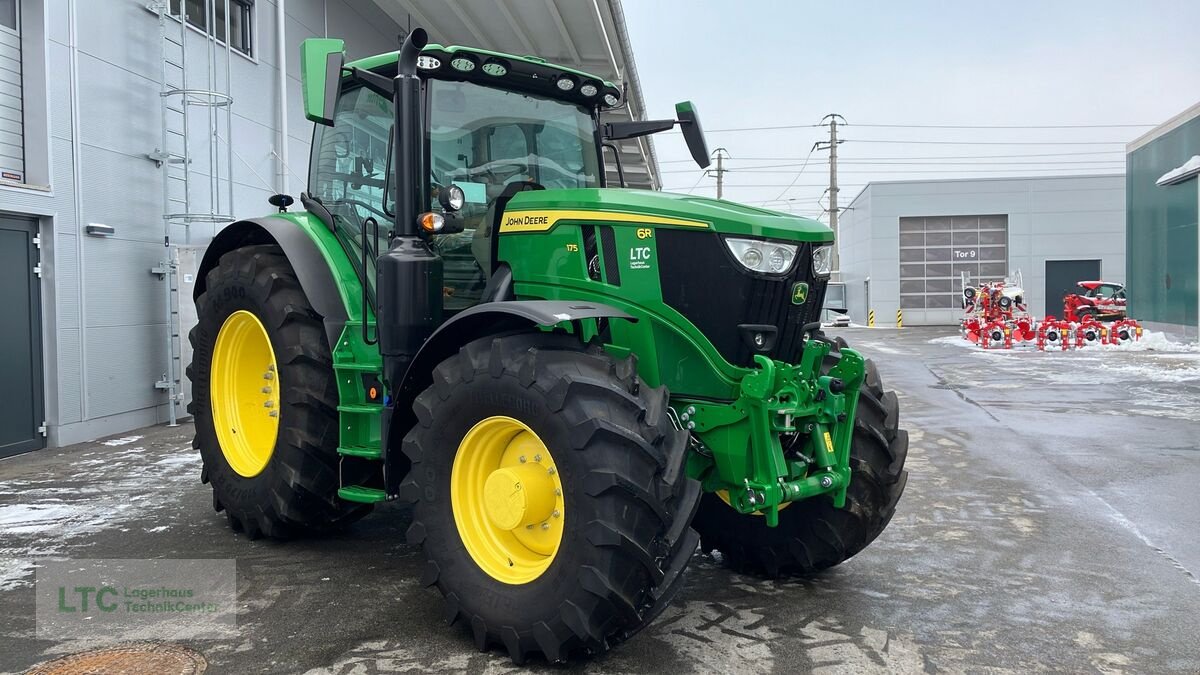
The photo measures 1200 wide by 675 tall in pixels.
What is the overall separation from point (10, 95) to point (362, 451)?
6137 mm

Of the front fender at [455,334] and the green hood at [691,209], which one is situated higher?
the green hood at [691,209]

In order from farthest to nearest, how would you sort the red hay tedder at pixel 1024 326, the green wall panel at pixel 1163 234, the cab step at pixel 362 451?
the green wall panel at pixel 1163 234 → the red hay tedder at pixel 1024 326 → the cab step at pixel 362 451

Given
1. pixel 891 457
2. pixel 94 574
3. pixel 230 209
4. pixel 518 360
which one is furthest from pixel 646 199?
pixel 230 209

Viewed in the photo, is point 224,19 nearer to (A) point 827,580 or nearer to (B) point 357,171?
(B) point 357,171

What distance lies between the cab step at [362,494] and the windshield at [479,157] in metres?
0.98

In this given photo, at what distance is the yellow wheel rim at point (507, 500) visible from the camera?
3.60 m

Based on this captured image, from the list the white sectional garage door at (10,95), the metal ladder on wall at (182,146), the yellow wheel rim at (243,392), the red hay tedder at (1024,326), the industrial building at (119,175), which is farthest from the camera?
the red hay tedder at (1024,326)

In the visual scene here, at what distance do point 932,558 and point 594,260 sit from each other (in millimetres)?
2683

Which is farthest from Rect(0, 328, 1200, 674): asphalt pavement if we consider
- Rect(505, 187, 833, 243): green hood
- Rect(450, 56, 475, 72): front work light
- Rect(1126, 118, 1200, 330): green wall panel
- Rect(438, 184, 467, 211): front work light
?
Rect(1126, 118, 1200, 330): green wall panel

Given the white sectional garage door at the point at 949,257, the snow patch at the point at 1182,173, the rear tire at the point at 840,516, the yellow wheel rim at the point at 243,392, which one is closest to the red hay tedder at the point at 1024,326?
the snow patch at the point at 1182,173

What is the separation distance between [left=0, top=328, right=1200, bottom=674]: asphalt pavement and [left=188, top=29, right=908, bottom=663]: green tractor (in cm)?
29

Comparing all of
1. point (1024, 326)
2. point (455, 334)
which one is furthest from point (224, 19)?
point (1024, 326)

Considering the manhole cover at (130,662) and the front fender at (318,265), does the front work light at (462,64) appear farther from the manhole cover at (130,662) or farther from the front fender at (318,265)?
the manhole cover at (130,662)

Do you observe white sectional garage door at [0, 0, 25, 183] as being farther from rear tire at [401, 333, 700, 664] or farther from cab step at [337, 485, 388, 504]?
rear tire at [401, 333, 700, 664]
